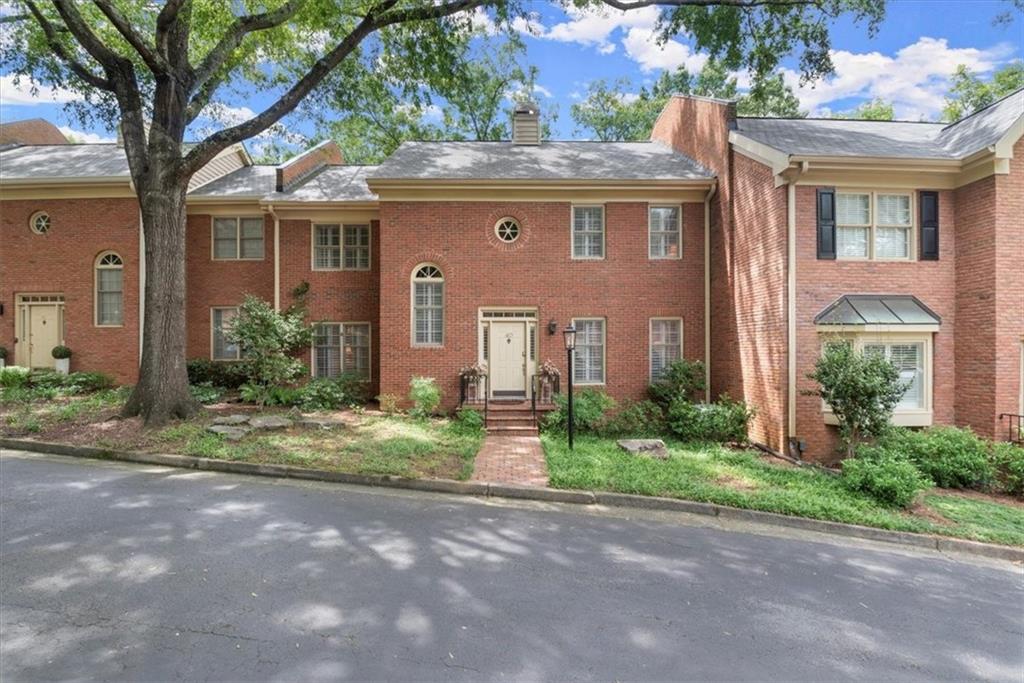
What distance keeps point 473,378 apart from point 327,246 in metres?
5.76

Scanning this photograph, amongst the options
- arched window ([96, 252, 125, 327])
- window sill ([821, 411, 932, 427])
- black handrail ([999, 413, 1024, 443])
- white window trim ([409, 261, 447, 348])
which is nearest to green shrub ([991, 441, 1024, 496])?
black handrail ([999, 413, 1024, 443])

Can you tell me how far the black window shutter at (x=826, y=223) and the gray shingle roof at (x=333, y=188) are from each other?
10309 mm

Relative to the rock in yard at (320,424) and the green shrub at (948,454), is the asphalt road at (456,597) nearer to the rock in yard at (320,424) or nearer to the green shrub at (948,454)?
the green shrub at (948,454)

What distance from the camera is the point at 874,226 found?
9.24 m

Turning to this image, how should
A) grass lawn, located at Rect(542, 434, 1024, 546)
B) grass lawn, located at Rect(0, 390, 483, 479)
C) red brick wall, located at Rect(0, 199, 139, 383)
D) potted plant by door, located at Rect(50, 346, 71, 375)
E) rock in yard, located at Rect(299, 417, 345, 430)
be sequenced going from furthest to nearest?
1. red brick wall, located at Rect(0, 199, 139, 383)
2. potted plant by door, located at Rect(50, 346, 71, 375)
3. rock in yard, located at Rect(299, 417, 345, 430)
4. grass lawn, located at Rect(0, 390, 483, 479)
5. grass lawn, located at Rect(542, 434, 1024, 546)

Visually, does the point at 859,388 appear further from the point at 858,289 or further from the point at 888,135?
the point at 888,135

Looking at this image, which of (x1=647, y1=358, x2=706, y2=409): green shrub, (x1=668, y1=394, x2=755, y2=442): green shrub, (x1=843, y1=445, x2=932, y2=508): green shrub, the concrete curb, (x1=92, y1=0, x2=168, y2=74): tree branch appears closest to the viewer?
the concrete curb

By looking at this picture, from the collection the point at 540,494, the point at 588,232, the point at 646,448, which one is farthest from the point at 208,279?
the point at 646,448

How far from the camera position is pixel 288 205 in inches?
505

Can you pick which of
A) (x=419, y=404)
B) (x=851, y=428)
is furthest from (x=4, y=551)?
(x=851, y=428)

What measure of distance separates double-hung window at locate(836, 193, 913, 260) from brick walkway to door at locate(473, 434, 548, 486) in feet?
23.1

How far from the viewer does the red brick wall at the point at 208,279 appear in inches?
531

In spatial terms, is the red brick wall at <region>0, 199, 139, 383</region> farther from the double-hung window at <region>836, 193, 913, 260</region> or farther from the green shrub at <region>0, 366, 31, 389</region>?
the double-hung window at <region>836, 193, 913, 260</region>

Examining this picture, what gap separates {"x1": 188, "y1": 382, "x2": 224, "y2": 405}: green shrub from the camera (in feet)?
37.9
